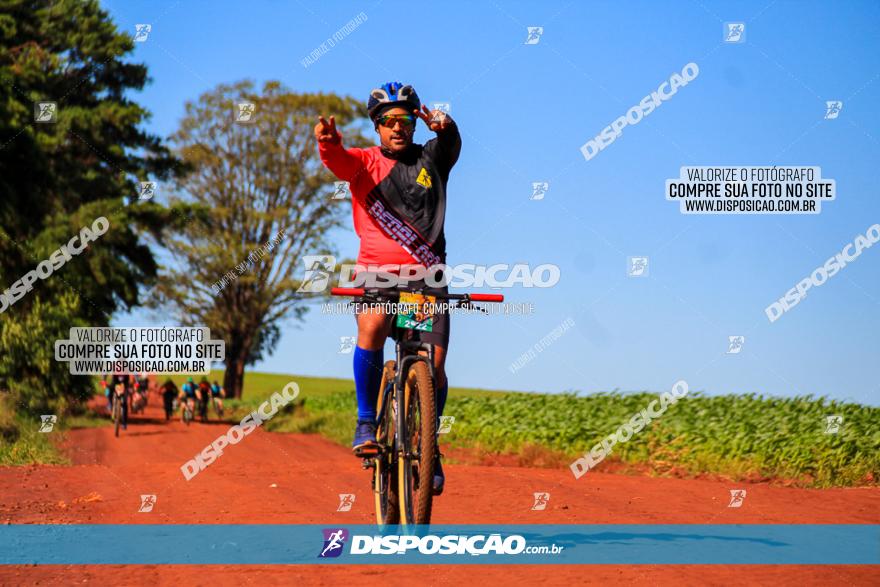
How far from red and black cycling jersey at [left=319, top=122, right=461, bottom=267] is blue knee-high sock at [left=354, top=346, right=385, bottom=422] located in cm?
67

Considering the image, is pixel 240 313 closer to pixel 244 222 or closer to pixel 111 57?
pixel 244 222

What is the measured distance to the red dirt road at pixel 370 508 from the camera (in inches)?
233

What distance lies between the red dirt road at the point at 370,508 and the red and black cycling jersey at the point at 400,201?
214 centimetres

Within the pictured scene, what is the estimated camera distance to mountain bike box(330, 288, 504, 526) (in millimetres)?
6129

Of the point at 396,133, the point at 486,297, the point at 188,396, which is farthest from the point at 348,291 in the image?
the point at 188,396

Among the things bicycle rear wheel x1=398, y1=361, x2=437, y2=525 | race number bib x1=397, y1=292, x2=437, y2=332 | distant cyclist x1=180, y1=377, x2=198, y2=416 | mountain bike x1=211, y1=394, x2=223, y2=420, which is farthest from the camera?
mountain bike x1=211, y1=394, x2=223, y2=420

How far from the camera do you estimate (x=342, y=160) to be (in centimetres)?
660

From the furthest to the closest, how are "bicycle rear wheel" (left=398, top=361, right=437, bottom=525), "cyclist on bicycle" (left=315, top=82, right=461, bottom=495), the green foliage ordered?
1. the green foliage
2. "cyclist on bicycle" (left=315, top=82, right=461, bottom=495)
3. "bicycle rear wheel" (left=398, top=361, right=437, bottom=525)

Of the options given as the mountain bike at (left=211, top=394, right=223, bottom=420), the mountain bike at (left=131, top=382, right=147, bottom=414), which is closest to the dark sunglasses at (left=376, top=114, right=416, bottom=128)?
the mountain bike at (left=131, top=382, right=147, bottom=414)

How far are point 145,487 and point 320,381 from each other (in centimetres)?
7006

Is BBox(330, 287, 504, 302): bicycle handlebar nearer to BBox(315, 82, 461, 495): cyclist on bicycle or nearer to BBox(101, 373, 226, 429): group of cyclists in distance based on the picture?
BBox(315, 82, 461, 495): cyclist on bicycle

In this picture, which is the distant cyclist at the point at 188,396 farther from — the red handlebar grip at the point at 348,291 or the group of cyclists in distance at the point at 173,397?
the red handlebar grip at the point at 348,291

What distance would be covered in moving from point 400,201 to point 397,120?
22.9 inches

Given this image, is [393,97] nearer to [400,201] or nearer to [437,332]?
[400,201]
